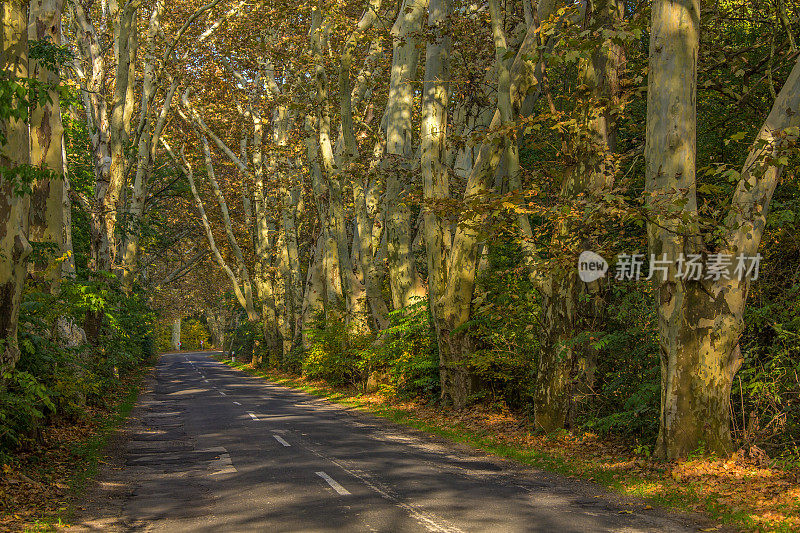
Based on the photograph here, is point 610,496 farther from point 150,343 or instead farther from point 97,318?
point 150,343

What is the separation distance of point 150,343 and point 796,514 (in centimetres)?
4467

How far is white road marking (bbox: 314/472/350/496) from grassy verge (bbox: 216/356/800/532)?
3252 mm

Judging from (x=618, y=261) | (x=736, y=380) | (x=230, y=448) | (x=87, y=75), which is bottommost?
(x=230, y=448)

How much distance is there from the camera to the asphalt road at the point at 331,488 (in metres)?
7.30

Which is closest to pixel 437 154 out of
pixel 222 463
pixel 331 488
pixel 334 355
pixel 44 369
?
pixel 222 463

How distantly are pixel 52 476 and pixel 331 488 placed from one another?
4.06 m

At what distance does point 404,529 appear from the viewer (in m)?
6.86

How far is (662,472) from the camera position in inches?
371

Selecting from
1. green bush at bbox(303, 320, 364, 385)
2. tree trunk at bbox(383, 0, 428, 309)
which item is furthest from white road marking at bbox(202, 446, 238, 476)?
green bush at bbox(303, 320, 364, 385)

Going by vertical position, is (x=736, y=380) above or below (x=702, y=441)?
above

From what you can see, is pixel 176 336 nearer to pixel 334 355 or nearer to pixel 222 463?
pixel 334 355

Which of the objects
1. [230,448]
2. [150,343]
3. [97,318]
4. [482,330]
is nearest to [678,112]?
[482,330]

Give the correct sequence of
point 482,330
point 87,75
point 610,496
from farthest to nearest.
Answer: point 87,75, point 482,330, point 610,496

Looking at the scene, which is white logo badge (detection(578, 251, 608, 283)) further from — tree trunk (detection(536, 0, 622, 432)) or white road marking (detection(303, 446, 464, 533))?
white road marking (detection(303, 446, 464, 533))
